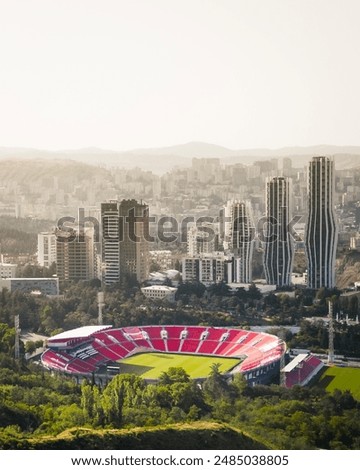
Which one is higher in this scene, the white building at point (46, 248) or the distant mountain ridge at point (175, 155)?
the distant mountain ridge at point (175, 155)

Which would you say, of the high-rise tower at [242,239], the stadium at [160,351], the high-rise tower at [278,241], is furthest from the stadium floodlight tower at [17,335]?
the high-rise tower at [278,241]

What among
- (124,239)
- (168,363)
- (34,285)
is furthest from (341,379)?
(34,285)

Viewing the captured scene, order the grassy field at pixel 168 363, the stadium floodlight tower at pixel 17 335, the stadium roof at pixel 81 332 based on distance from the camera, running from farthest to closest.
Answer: the stadium roof at pixel 81 332 < the stadium floodlight tower at pixel 17 335 < the grassy field at pixel 168 363

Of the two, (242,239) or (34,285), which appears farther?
(242,239)

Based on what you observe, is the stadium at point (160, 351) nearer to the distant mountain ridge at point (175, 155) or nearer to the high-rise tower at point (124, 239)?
the high-rise tower at point (124, 239)

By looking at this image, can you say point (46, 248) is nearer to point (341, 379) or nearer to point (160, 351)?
point (160, 351)
